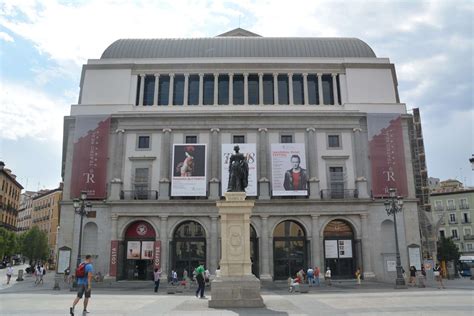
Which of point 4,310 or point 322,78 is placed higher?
point 322,78

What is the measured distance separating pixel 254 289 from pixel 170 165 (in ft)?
77.6

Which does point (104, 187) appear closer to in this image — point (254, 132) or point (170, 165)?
point (170, 165)

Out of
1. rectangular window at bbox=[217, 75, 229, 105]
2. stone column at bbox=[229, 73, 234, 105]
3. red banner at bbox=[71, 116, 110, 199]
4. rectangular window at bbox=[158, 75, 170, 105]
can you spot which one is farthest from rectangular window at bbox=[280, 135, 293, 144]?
red banner at bbox=[71, 116, 110, 199]

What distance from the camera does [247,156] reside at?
125 feet

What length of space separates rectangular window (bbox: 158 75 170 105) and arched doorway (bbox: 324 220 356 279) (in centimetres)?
2003

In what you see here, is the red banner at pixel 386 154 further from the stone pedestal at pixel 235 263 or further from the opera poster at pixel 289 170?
the stone pedestal at pixel 235 263

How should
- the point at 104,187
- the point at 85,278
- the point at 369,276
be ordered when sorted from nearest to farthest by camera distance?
1. the point at 85,278
2. the point at 369,276
3. the point at 104,187

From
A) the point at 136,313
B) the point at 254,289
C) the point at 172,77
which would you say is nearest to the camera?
the point at 136,313

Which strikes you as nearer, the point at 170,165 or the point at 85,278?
the point at 85,278

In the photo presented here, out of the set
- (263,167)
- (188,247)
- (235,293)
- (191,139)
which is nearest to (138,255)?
(188,247)

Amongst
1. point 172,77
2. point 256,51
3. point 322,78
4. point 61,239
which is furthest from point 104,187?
point 322,78

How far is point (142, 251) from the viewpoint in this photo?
37406mm

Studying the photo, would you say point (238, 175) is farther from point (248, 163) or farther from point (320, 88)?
point (320, 88)

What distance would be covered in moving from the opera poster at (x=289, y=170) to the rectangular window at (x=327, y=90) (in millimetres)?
7093
